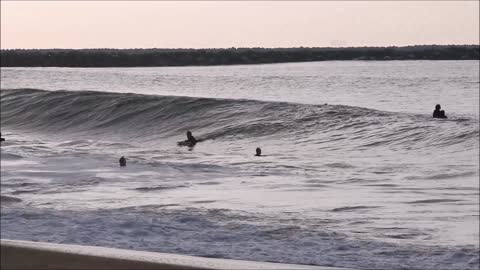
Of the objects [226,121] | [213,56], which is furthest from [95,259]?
[213,56]

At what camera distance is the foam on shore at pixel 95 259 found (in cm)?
825

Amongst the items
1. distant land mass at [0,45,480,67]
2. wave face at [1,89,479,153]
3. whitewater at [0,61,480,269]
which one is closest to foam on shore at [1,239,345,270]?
whitewater at [0,61,480,269]

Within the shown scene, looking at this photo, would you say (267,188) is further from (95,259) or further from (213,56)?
(213,56)

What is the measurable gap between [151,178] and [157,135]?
14514mm

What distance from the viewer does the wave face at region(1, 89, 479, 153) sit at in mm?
25719

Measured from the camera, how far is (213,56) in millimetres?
136375

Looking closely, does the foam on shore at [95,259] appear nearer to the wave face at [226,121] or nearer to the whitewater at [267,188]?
the whitewater at [267,188]

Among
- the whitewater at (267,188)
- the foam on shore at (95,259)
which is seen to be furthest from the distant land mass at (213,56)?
the foam on shore at (95,259)

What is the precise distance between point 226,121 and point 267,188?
57.1 feet

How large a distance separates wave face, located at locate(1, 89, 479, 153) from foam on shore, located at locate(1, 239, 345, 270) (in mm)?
14445

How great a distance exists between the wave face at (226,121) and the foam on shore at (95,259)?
14.4 m

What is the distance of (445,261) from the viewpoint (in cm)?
969

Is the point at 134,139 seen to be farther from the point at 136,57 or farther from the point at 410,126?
the point at 136,57

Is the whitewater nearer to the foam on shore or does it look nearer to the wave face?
the wave face
